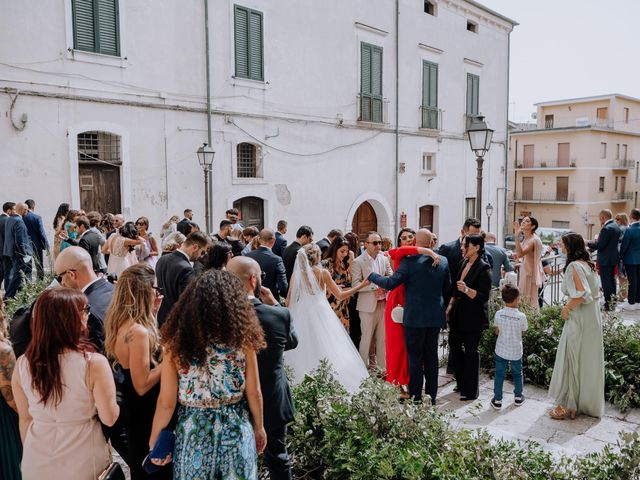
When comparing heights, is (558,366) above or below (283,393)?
below

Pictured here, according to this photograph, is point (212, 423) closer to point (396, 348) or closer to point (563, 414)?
point (396, 348)

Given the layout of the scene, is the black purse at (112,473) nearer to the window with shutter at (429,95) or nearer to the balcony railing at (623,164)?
the window with shutter at (429,95)

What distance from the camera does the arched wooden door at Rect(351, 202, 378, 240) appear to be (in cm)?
1797

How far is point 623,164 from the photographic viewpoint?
44.7m

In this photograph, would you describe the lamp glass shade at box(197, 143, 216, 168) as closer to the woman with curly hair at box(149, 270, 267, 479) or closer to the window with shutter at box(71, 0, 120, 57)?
the window with shutter at box(71, 0, 120, 57)

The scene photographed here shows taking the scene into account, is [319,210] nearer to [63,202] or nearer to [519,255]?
[63,202]

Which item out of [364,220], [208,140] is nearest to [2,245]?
[208,140]

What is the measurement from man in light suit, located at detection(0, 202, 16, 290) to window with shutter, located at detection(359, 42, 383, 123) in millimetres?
10670

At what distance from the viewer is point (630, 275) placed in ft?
32.2

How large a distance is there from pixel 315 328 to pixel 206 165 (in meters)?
7.20

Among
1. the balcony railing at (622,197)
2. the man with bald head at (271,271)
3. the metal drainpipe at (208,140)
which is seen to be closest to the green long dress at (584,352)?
the man with bald head at (271,271)

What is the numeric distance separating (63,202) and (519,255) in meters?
8.69

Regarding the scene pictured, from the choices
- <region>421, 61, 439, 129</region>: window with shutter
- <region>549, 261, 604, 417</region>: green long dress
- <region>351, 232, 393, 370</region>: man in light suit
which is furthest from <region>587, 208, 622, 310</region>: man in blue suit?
<region>421, 61, 439, 129</region>: window with shutter

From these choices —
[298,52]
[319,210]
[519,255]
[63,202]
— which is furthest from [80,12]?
[519,255]
